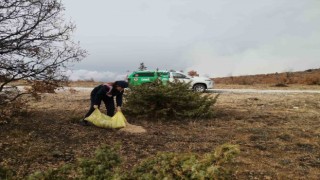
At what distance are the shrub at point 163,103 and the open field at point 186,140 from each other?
0.35 meters

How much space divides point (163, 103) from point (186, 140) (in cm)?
290

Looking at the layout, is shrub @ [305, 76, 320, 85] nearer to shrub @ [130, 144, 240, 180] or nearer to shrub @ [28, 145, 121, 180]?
shrub @ [130, 144, 240, 180]

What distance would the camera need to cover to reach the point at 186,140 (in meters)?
8.62

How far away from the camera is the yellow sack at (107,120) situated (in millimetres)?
9711

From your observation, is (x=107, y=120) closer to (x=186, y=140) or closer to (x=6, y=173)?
(x=186, y=140)

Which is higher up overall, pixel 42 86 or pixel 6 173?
pixel 42 86

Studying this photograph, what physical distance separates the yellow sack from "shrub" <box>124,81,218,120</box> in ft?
4.64

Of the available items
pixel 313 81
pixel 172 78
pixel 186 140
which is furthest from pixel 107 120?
pixel 313 81

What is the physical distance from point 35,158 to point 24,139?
115cm

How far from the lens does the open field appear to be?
6910mm

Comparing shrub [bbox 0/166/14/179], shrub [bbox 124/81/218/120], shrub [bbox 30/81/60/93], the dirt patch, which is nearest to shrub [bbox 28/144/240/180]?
shrub [bbox 0/166/14/179]

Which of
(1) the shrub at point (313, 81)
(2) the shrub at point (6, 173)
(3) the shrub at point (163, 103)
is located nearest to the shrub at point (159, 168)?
(2) the shrub at point (6, 173)

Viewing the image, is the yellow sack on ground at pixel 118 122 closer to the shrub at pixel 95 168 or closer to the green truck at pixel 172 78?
the shrub at pixel 95 168

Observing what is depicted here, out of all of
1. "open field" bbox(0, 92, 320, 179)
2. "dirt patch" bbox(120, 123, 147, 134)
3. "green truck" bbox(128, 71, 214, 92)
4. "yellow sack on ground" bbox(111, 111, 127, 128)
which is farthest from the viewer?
"green truck" bbox(128, 71, 214, 92)
